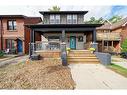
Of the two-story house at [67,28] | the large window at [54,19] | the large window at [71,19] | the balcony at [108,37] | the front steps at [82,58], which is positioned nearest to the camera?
the front steps at [82,58]

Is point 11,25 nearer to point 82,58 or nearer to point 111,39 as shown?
point 82,58

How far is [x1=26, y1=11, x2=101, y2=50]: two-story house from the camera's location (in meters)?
22.3

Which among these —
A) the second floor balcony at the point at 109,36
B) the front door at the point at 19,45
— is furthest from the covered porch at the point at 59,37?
the front door at the point at 19,45

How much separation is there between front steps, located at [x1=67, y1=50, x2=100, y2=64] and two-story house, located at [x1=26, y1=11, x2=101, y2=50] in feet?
11.1

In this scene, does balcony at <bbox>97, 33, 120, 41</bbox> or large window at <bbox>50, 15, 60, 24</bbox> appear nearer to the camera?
large window at <bbox>50, 15, 60, 24</bbox>

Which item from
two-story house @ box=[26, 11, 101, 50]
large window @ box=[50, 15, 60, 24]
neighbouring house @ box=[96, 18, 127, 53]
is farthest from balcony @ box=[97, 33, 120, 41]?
large window @ box=[50, 15, 60, 24]

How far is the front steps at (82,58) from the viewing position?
679 inches

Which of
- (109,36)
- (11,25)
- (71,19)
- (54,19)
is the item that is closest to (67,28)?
(71,19)

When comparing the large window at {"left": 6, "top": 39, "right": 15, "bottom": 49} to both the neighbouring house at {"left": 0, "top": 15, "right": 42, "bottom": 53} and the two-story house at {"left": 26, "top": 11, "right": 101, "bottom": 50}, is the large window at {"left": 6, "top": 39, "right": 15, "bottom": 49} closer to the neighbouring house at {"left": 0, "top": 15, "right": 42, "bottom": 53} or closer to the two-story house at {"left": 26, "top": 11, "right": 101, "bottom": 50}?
the neighbouring house at {"left": 0, "top": 15, "right": 42, "bottom": 53}

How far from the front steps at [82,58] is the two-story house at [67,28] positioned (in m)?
3.39

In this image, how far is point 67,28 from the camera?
2252cm

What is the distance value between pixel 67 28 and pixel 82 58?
591 centimetres

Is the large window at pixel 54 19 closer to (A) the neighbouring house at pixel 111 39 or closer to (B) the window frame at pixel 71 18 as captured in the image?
(B) the window frame at pixel 71 18
